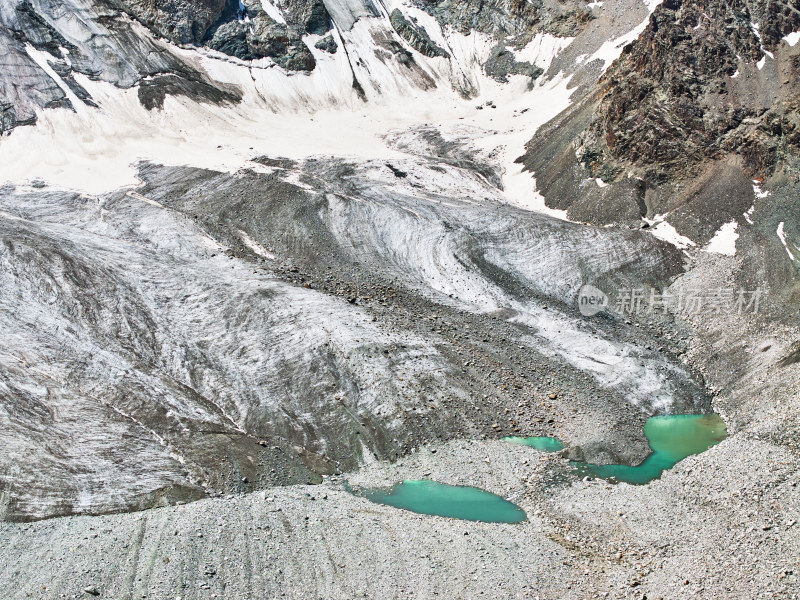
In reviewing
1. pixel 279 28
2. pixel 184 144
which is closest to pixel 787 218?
pixel 184 144

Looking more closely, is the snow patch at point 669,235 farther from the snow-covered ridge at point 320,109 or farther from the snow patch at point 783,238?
the snow-covered ridge at point 320,109

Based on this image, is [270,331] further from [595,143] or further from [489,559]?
[595,143]

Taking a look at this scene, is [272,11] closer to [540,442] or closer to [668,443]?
[540,442]

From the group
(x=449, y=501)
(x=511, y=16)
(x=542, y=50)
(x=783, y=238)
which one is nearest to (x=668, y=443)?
(x=449, y=501)

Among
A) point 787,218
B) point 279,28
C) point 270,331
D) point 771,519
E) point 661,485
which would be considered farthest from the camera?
point 279,28

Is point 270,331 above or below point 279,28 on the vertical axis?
below

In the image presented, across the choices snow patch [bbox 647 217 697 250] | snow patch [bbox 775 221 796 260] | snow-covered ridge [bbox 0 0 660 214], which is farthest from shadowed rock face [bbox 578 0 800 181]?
snow-covered ridge [bbox 0 0 660 214]
